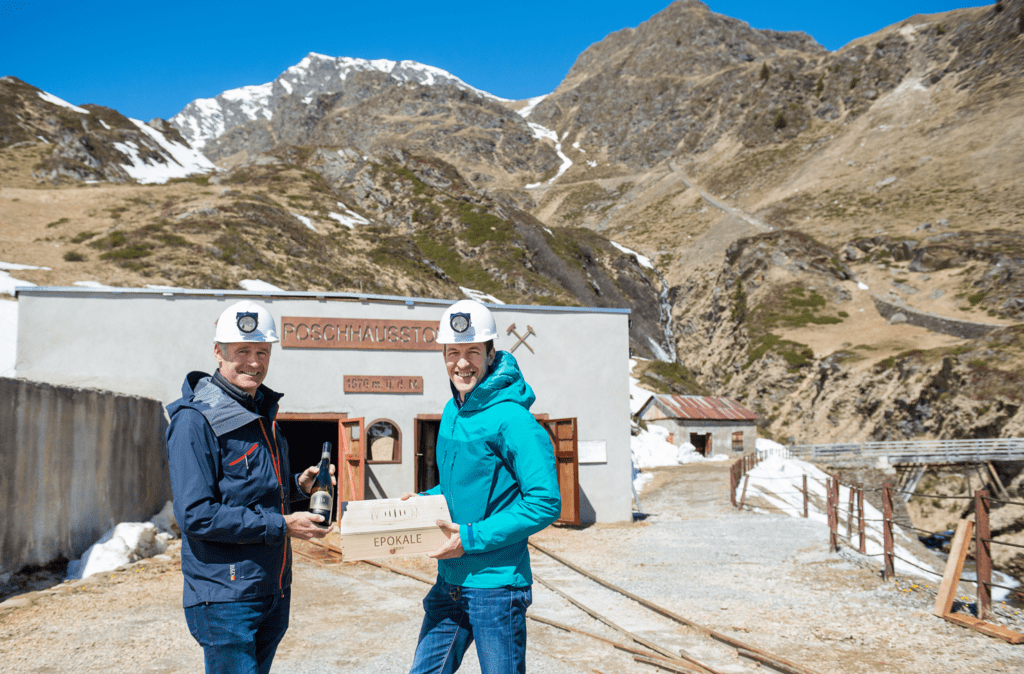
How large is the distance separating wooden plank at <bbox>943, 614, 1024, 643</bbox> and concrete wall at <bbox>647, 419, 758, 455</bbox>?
3216 cm

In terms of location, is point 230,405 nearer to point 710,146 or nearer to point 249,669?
point 249,669

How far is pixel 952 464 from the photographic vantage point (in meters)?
30.3

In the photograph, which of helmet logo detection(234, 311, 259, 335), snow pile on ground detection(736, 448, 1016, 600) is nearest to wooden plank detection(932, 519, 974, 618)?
helmet logo detection(234, 311, 259, 335)

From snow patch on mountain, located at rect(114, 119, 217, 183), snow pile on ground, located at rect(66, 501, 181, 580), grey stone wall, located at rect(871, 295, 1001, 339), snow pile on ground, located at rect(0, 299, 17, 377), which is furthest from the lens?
snow patch on mountain, located at rect(114, 119, 217, 183)

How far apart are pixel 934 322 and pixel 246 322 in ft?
193

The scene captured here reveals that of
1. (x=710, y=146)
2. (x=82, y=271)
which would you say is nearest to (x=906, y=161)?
(x=710, y=146)

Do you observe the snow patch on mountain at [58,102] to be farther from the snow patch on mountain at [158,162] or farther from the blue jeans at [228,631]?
the blue jeans at [228,631]

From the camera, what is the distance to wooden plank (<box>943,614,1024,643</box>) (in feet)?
18.5

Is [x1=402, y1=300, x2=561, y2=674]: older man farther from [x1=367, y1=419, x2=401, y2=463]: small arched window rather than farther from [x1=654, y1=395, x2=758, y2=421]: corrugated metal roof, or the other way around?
[x1=654, y1=395, x2=758, y2=421]: corrugated metal roof

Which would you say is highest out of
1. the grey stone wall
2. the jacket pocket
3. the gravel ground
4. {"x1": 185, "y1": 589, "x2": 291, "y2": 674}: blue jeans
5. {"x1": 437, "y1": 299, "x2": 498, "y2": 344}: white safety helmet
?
the grey stone wall

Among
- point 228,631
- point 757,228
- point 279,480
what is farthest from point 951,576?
point 757,228

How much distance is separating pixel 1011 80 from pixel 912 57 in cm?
2759

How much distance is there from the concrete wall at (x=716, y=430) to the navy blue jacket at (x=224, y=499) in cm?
3731

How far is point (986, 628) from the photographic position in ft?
19.4
